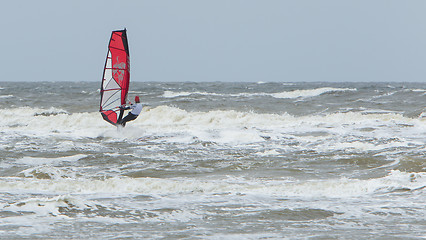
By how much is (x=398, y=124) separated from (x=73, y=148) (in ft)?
34.8

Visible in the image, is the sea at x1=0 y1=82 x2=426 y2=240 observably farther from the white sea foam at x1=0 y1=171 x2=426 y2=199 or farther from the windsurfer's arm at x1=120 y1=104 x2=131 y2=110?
the windsurfer's arm at x1=120 y1=104 x2=131 y2=110

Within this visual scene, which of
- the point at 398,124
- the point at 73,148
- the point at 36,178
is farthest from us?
the point at 398,124

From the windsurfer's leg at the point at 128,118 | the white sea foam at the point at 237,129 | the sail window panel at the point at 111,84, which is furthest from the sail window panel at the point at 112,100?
the white sea foam at the point at 237,129

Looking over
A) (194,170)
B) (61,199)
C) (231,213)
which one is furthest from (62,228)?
(194,170)
